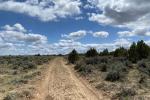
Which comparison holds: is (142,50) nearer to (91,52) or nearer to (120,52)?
(120,52)

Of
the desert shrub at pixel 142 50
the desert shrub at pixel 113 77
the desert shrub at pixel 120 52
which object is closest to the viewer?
the desert shrub at pixel 113 77

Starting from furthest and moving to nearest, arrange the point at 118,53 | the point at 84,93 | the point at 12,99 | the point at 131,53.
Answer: the point at 118,53, the point at 131,53, the point at 84,93, the point at 12,99

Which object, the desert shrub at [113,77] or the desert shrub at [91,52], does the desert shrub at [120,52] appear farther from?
the desert shrub at [113,77]

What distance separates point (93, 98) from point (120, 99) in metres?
1.79

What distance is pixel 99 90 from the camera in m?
22.0

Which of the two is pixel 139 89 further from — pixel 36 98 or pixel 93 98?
pixel 36 98

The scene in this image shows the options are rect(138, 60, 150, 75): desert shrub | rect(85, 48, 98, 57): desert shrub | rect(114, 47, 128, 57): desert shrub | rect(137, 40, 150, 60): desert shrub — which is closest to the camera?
rect(138, 60, 150, 75): desert shrub

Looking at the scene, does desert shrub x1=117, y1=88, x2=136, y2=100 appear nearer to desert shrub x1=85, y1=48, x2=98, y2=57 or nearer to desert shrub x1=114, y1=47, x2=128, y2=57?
desert shrub x1=114, y1=47, x2=128, y2=57

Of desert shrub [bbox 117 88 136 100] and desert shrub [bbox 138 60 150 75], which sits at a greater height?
desert shrub [bbox 138 60 150 75]

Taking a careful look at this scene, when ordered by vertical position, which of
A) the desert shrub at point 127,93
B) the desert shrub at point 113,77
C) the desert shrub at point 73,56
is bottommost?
the desert shrub at point 127,93

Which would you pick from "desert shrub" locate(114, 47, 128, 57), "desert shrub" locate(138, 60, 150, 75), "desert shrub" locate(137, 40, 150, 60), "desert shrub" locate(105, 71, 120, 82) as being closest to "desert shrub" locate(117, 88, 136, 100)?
"desert shrub" locate(105, 71, 120, 82)

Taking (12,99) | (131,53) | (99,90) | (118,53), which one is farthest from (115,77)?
(118,53)

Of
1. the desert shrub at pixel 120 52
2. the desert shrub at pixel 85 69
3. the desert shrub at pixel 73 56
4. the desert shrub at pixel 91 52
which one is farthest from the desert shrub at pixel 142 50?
the desert shrub at pixel 85 69

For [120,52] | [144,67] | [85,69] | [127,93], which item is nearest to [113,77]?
[127,93]
